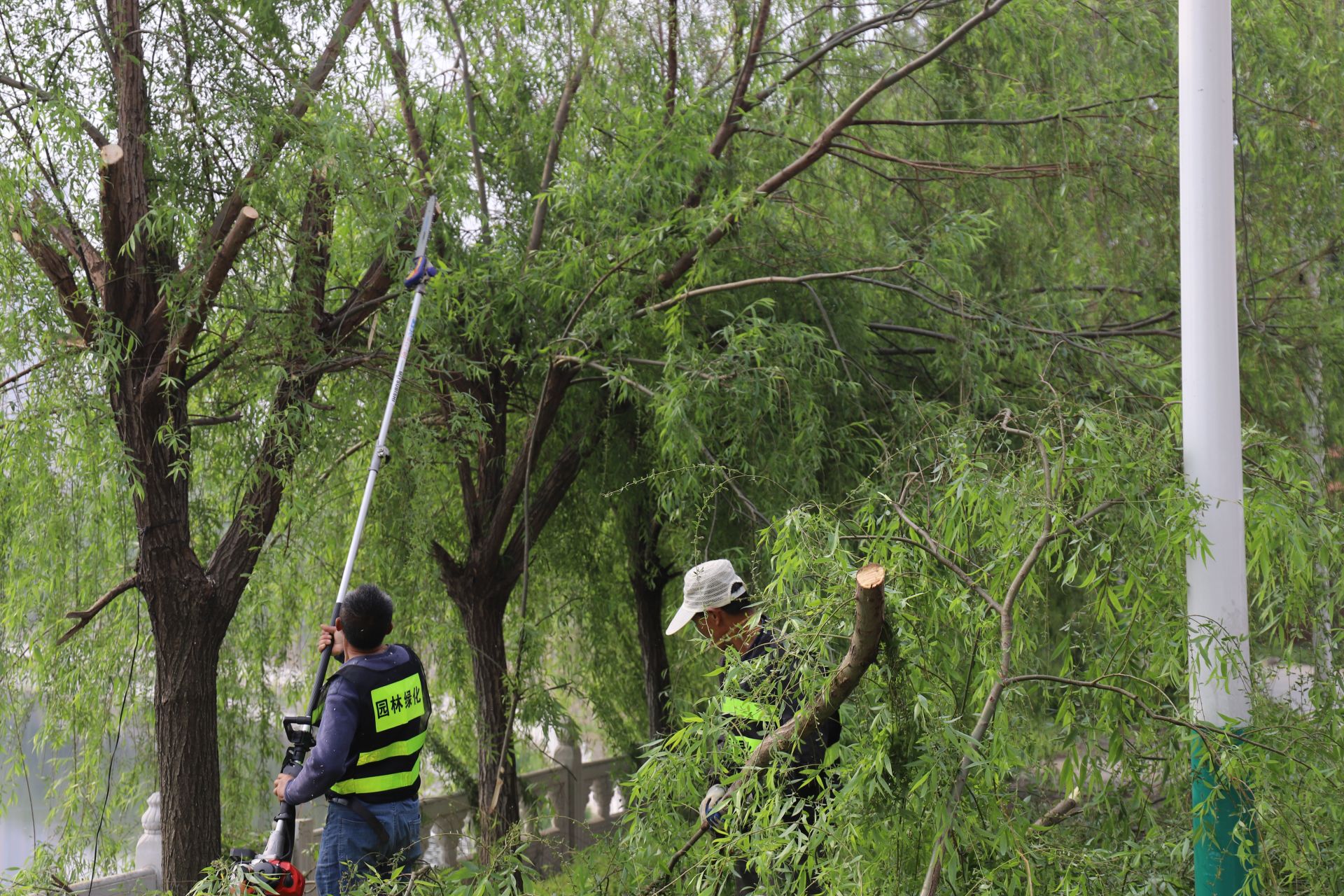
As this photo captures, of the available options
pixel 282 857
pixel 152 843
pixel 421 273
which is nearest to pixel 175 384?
pixel 421 273

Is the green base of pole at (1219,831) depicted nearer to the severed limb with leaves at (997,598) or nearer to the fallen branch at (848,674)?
the severed limb with leaves at (997,598)

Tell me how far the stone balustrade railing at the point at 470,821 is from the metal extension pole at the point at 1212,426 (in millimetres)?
2506

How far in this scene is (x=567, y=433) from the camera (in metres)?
5.98

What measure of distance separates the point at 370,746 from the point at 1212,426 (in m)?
2.41

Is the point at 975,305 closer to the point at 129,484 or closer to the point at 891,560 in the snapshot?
the point at 891,560

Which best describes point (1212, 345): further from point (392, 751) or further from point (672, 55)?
point (672, 55)

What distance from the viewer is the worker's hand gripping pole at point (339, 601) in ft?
10.9

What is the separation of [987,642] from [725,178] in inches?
145

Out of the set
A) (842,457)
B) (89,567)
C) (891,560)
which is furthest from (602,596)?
(891,560)

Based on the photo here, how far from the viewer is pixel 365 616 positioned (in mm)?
3426

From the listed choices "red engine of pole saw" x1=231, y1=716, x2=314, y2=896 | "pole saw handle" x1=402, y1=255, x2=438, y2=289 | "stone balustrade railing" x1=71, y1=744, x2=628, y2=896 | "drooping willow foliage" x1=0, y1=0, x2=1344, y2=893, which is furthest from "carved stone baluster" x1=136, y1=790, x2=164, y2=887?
"pole saw handle" x1=402, y1=255, x2=438, y2=289

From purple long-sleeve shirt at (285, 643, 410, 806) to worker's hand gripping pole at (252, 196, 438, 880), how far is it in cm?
11

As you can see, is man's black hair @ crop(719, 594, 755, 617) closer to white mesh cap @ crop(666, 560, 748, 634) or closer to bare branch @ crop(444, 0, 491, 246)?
white mesh cap @ crop(666, 560, 748, 634)

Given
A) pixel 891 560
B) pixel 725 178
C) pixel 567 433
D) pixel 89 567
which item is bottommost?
pixel 891 560
